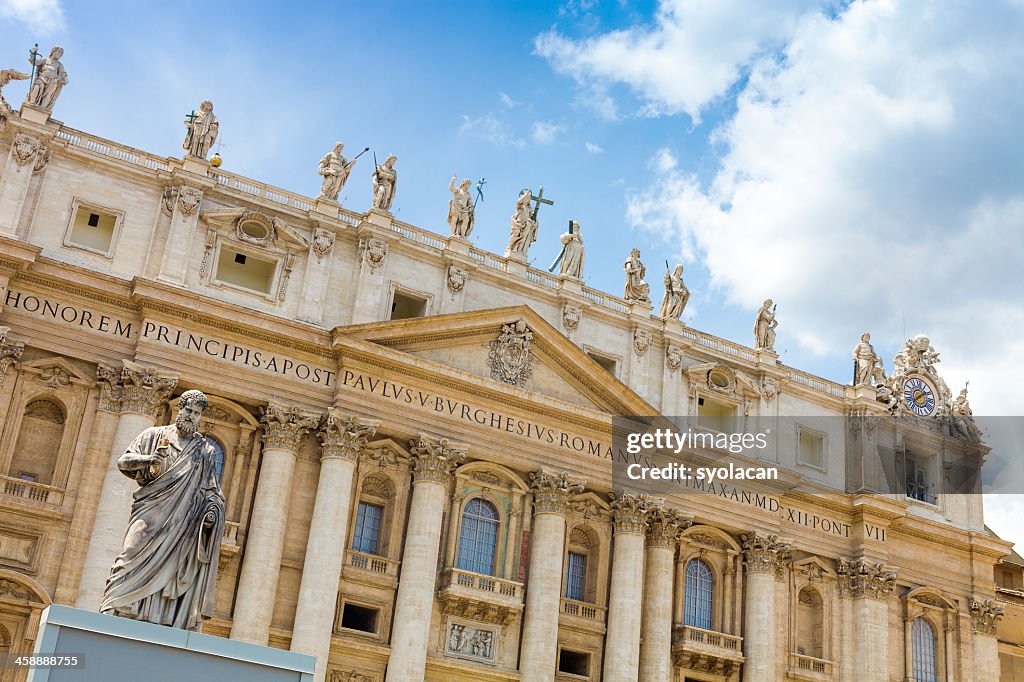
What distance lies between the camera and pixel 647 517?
34.5 meters

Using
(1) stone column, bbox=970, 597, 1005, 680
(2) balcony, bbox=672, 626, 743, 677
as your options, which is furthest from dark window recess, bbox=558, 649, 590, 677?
(1) stone column, bbox=970, 597, 1005, 680

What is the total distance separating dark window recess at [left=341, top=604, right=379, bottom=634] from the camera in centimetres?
3033

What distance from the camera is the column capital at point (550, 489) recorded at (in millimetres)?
32875

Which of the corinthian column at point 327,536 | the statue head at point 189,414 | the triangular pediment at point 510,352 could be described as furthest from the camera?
the triangular pediment at point 510,352

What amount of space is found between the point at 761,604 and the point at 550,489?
7.94 metres

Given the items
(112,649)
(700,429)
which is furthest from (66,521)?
(700,429)

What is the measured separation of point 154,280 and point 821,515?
22042mm

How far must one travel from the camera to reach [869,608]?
123ft

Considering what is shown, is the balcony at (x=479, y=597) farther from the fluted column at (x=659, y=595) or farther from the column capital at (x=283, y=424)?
the column capital at (x=283, y=424)

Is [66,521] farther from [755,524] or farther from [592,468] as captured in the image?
[755,524]

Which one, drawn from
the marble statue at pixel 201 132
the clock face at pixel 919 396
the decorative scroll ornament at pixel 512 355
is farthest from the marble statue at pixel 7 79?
the clock face at pixel 919 396

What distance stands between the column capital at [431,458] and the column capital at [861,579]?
1434 centimetres

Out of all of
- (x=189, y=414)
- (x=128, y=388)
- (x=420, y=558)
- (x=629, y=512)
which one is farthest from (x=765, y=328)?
(x=189, y=414)

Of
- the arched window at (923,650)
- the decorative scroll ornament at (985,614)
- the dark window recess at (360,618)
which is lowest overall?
the dark window recess at (360,618)
